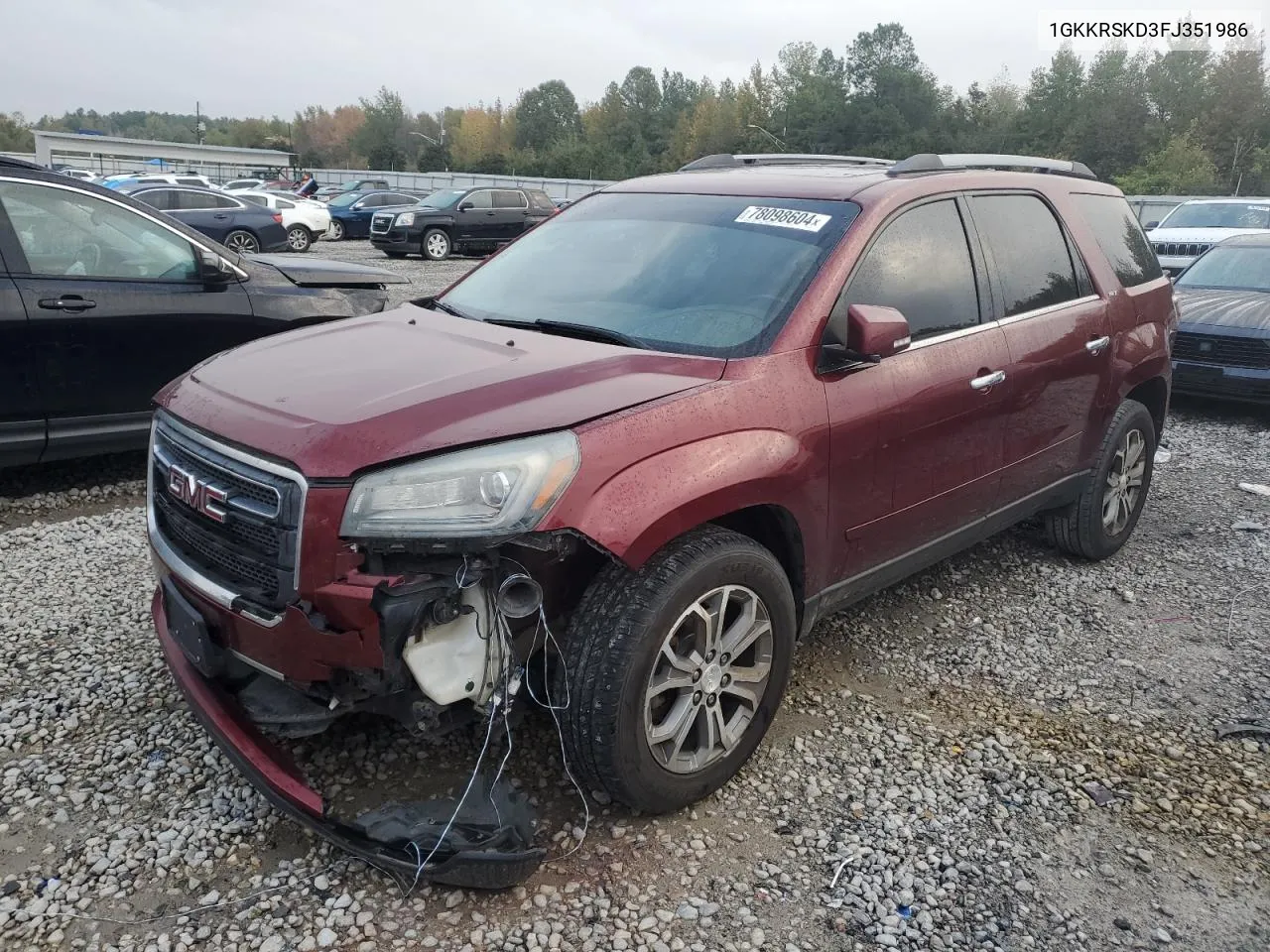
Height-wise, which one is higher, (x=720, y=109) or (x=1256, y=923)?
(x=720, y=109)

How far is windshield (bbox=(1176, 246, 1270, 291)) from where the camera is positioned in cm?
920

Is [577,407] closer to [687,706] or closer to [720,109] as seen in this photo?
[687,706]

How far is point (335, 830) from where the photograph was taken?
2451 mm

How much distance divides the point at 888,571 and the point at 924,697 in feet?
1.73

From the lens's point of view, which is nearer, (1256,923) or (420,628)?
(420,628)

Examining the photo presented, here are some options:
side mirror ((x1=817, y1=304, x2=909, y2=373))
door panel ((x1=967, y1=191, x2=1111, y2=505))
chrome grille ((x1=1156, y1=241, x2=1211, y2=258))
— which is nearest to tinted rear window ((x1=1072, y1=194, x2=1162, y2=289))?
door panel ((x1=967, y1=191, x2=1111, y2=505))

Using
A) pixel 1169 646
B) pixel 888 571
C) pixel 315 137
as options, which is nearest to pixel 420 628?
pixel 888 571

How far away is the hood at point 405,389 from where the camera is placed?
7.95ft

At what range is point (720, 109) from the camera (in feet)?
299

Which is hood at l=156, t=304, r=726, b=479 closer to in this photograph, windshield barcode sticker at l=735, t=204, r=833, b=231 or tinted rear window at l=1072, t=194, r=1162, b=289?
windshield barcode sticker at l=735, t=204, r=833, b=231

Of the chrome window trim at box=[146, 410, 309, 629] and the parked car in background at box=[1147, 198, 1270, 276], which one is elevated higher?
the parked car in background at box=[1147, 198, 1270, 276]

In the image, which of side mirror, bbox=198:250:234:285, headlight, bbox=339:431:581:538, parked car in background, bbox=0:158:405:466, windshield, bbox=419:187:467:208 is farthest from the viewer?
windshield, bbox=419:187:467:208

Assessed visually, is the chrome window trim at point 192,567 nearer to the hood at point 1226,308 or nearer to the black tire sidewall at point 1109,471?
the black tire sidewall at point 1109,471

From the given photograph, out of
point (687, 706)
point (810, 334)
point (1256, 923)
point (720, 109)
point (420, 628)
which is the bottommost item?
point (1256, 923)
